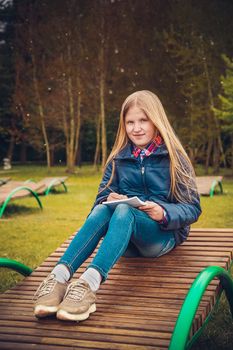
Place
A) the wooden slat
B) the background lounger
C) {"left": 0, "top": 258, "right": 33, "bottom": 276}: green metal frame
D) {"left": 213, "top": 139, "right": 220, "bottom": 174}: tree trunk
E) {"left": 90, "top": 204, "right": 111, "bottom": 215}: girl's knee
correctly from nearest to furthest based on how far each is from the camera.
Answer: the wooden slat < {"left": 90, "top": 204, "right": 111, "bottom": 215}: girl's knee < {"left": 0, "top": 258, "right": 33, "bottom": 276}: green metal frame < the background lounger < {"left": 213, "top": 139, "right": 220, "bottom": 174}: tree trunk

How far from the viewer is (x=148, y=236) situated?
10.6ft

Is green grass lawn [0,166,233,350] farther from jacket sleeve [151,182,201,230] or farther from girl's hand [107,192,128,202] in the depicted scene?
girl's hand [107,192,128,202]

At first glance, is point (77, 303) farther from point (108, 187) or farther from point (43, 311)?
point (108, 187)

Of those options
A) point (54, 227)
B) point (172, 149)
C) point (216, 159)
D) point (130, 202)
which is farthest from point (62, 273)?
point (216, 159)

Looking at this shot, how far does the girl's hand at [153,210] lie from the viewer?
3187 millimetres

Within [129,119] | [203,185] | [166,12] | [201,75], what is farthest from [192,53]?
[129,119]

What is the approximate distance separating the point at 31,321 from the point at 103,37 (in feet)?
68.6

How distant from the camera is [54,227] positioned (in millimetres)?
7566

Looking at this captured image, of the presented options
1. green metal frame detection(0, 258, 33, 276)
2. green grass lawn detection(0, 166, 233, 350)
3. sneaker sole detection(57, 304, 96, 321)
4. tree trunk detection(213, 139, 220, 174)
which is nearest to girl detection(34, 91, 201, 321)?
sneaker sole detection(57, 304, 96, 321)

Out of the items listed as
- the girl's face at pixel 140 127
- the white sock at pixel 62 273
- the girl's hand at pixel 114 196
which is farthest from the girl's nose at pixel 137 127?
the white sock at pixel 62 273

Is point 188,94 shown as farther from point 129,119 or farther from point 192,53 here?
point 129,119

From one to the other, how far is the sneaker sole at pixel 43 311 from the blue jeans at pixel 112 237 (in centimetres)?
38

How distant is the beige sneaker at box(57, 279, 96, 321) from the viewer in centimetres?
254

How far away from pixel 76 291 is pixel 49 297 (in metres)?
0.15
